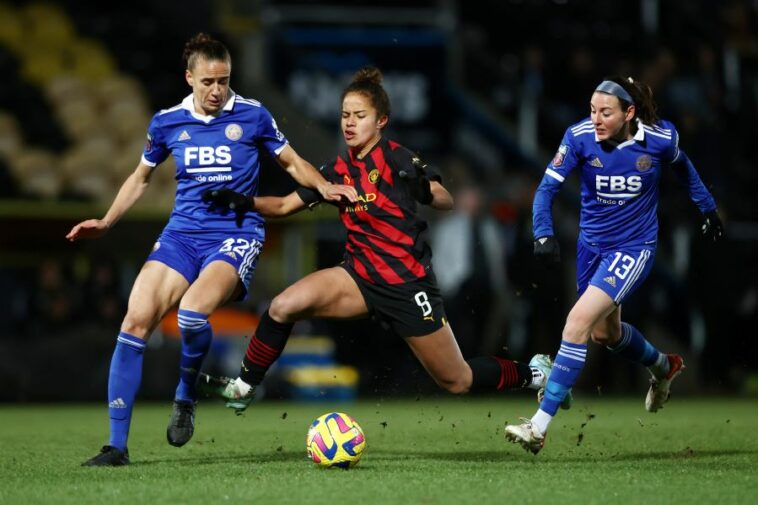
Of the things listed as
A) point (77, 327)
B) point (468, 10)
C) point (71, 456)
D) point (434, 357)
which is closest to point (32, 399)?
point (77, 327)

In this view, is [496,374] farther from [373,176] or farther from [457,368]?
[373,176]

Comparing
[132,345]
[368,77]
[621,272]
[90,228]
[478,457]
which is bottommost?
[478,457]

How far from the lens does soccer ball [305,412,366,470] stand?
7.27 metres

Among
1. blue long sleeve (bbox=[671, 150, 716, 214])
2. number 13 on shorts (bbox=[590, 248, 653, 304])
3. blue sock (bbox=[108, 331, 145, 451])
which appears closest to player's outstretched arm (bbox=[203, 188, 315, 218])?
blue sock (bbox=[108, 331, 145, 451])

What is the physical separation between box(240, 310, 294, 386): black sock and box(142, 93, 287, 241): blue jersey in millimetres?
A: 548

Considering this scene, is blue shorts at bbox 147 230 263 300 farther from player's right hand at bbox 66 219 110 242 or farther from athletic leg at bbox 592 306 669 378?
athletic leg at bbox 592 306 669 378

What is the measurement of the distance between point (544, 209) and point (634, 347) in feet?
4.77

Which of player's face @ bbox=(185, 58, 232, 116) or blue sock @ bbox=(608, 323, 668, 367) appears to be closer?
player's face @ bbox=(185, 58, 232, 116)

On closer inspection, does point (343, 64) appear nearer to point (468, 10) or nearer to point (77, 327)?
point (468, 10)

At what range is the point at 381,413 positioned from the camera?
487 inches

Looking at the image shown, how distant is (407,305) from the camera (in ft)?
25.5

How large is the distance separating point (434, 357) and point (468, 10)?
41.8 feet

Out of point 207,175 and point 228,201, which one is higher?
point 207,175

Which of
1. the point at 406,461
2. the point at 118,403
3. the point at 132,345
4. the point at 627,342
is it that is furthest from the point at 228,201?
the point at 627,342
